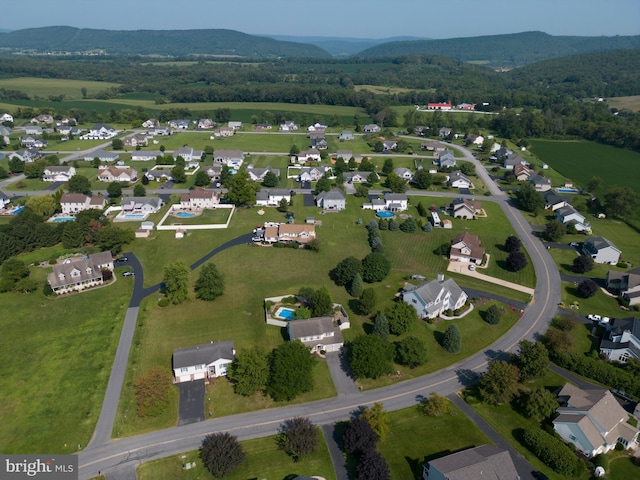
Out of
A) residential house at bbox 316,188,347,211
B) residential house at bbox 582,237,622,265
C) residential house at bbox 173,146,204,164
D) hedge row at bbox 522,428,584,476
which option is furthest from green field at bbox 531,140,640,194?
residential house at bbox 173,146,204,164

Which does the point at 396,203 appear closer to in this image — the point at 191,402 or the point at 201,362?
the point at 201,362

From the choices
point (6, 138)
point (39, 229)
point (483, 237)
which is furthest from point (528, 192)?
point (6, 138)

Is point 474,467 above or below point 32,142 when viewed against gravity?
below

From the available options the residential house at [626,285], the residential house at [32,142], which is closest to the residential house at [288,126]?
the residential house at [32,142]

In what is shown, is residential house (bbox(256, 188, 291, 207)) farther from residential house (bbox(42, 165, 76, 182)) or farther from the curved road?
residential house (bbox(42, 165, 76, 182))

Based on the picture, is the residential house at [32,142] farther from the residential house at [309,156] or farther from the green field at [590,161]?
the green field at [590,161]

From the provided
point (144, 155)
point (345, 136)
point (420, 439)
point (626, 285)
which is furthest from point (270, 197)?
point (345, 136)
